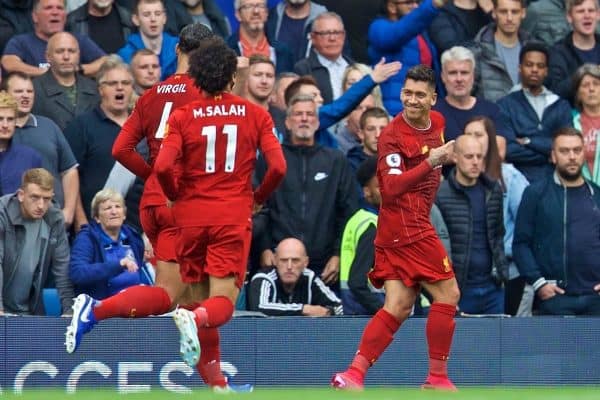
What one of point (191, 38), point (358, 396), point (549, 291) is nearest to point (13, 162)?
point (191, 38)

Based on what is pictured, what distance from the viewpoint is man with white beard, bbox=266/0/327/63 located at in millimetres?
16562

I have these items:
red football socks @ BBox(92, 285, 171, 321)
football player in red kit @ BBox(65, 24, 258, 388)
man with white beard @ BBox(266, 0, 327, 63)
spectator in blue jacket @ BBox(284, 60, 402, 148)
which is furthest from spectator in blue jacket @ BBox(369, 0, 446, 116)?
red football socks @ BBox(92, 285, 171, 321)

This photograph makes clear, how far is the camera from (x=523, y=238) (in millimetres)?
14406

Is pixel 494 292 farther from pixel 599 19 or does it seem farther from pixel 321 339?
pixel 599 19

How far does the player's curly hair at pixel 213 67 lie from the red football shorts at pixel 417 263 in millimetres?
1681

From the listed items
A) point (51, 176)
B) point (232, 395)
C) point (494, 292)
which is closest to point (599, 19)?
point (494, 292)

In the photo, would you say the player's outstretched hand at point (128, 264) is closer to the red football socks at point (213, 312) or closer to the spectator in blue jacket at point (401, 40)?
the red football socks at point (213, 312)

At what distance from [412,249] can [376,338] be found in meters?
0.65

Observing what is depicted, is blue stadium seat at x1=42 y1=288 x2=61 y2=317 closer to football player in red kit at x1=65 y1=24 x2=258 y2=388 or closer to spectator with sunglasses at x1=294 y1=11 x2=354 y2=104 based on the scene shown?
football player in red kit at x1=65 y1=24 x2=258 y2=388

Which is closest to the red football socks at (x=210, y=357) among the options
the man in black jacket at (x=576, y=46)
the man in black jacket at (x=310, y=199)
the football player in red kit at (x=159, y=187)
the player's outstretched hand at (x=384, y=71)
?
the football player in red kit at (x=159, y=187)

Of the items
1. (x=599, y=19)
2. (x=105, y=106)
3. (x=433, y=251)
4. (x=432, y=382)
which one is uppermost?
(x=599, y=19)

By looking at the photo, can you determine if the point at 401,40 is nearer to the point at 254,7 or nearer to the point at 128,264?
the point at 254,7

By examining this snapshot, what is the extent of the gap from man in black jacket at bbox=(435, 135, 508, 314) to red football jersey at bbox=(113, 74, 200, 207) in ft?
11.0

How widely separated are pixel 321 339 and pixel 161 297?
2248mm
